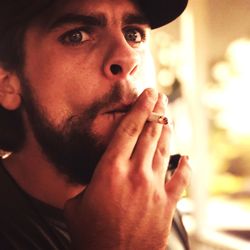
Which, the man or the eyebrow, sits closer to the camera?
the man

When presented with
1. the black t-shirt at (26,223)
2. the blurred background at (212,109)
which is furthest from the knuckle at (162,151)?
the blurred background at (212,109)

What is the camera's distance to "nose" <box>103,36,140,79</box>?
33.8 inches

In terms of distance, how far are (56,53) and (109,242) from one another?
1.47ft

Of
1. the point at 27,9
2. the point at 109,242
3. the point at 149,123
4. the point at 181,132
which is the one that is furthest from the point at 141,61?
the point at 181,132

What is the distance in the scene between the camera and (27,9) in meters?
0.87

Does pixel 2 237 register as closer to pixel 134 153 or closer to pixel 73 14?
pixel 134 153

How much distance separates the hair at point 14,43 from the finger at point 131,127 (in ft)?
1.00

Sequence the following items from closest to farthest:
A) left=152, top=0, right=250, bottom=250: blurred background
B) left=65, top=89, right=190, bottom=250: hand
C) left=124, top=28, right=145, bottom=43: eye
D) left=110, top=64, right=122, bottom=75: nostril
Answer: left=65, top=89, right=190, bottom=250: hand → left=110, top=64, right=122, bottom=75: nostril → left=124, top=28, right=145, bottom=43: eye → left=152, top=0, right=250, bottom=250: blurred background

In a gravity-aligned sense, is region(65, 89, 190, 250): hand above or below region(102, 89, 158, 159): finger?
below

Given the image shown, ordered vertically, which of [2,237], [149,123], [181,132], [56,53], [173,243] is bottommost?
[2,237]

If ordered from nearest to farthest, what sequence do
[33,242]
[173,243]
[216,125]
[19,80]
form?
[33,242] < [19,80] < [173,243] < [216,125]

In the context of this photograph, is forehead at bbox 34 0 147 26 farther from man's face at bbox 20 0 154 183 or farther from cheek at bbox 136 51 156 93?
cheek at bbox 136 51 156 93

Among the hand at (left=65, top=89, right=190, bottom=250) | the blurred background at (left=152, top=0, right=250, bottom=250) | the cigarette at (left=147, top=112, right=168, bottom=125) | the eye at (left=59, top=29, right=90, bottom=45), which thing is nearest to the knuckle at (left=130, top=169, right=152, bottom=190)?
the hand at (left=65, top=89, right=190, bottom=250)

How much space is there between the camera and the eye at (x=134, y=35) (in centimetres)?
97
